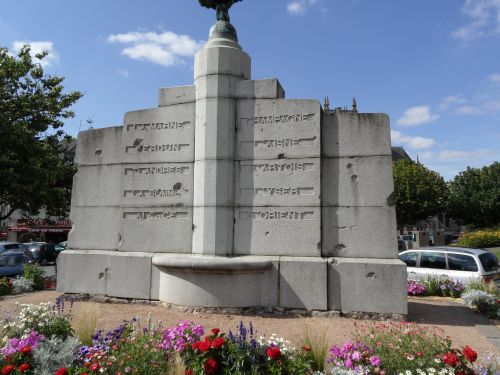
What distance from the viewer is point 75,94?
65.3ft

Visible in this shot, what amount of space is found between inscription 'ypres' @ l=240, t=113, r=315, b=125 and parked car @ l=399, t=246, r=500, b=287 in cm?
642

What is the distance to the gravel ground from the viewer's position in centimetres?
593

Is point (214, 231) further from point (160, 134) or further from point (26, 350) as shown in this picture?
point (26, 350)

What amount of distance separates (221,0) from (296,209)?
17.0 ft

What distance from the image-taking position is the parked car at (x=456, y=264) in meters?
10.8

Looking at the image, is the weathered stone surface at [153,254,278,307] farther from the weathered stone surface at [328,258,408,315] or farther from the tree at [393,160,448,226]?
the tree at [393,160,448,226]

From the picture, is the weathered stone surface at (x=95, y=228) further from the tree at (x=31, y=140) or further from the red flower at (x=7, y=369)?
the tree at (x=31, y=140)

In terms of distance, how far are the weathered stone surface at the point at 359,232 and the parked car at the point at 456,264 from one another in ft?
16.2

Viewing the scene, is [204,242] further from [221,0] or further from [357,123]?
[221,0]

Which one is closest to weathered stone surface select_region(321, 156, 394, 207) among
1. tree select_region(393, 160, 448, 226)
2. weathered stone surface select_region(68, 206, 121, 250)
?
weathered stone surface select_region(68, 206, 121, 250)

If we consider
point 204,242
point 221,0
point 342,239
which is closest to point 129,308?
point 204,242

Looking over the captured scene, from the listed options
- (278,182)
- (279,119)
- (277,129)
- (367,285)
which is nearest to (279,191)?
(278,182)

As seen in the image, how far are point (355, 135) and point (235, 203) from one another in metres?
2.65

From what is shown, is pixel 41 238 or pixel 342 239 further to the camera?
pixel 41 238
